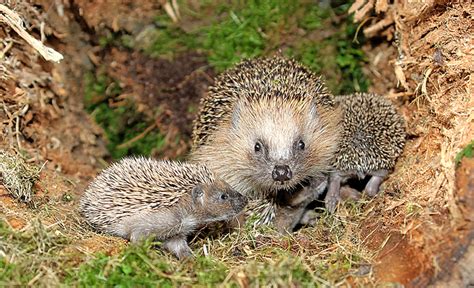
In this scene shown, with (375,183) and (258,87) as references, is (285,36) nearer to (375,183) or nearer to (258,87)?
(258,87)

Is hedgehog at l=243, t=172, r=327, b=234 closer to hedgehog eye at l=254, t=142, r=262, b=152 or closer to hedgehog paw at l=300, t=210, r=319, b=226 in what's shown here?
hedgehog paw at l=300, t=210, r=319, b=226

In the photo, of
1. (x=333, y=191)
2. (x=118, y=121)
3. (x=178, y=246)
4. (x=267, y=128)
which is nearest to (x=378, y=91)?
(x=333, y=191)

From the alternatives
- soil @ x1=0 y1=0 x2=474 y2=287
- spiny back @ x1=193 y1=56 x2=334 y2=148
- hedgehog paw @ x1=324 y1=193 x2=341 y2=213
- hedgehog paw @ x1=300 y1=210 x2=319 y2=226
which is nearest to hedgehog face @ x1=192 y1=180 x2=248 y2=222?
soil @ x1=0 y1=0 x2=474 y2=287

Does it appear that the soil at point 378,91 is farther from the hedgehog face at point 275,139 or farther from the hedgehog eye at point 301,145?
the hedgehog eye at point 301,145

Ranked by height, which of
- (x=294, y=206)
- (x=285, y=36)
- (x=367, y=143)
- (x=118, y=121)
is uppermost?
(x=285, y=36)

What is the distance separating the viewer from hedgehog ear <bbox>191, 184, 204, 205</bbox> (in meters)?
5.12

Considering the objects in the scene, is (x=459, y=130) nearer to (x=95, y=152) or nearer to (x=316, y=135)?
(x=316, y=135)

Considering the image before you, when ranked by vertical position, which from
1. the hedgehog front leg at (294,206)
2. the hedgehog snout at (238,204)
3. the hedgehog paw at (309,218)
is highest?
the hedgehog snout at (238,204)

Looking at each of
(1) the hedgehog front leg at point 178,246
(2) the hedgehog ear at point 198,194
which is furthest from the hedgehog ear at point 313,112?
(1) the hedgehog front leg at point 178,246

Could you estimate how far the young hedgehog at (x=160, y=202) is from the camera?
5012 millimetres

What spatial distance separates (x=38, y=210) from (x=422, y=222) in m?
3.16

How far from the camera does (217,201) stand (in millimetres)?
5184

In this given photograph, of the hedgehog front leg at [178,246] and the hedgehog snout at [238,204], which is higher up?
the hedgehog snout at [238,204]

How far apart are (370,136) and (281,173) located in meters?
1.05
